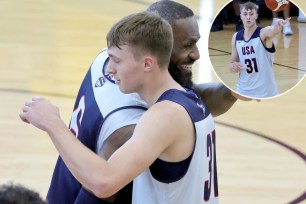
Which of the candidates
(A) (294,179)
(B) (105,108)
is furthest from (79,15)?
(B) (105,108)

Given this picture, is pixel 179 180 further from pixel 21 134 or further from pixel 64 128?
pixel 21 134

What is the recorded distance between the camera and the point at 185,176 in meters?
2.10

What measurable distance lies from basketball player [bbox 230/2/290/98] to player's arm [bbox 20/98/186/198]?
1.57ft

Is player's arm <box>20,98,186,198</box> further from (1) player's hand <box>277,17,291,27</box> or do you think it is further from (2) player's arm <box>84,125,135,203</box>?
(1) player's hand <box>277,17,291,27</box>

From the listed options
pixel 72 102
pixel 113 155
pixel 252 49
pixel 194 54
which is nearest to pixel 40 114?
pixel 113 155

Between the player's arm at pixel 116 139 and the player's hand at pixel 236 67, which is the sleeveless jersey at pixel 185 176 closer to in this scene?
the player's arm at pixel 116 139

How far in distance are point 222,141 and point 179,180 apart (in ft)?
11.0

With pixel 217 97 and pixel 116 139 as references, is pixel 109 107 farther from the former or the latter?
pixel 217 97

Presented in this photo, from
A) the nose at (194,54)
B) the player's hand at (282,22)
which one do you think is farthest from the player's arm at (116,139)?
the player's hand at (282,22)

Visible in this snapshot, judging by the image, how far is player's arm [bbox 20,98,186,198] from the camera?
1941 millimetres

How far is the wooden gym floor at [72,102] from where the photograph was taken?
14.7 feet

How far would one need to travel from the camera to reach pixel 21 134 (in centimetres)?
528

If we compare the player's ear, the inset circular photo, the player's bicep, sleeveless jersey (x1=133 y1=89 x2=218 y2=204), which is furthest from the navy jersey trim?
the player's bicep

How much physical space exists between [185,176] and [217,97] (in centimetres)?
57
